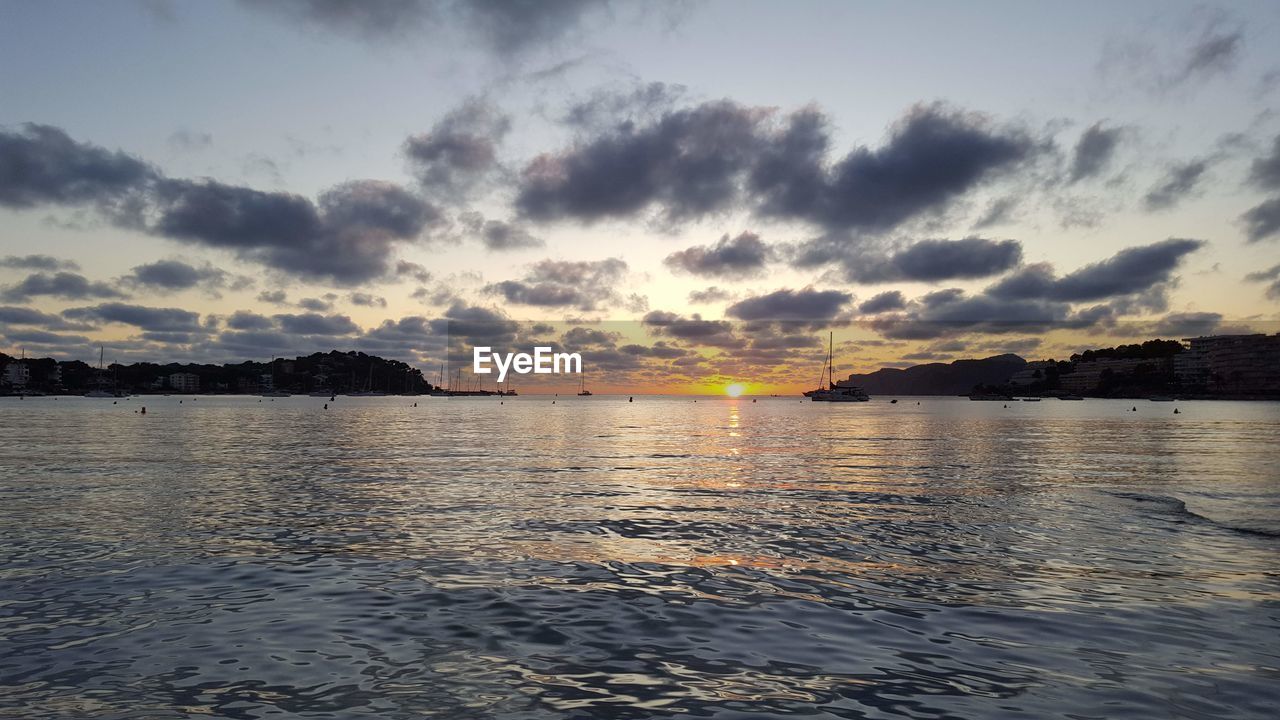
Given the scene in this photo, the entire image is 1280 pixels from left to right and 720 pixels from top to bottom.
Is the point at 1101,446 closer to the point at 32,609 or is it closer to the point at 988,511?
the point at 988,511

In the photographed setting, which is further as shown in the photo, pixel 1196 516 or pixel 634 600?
pixel 1196 516

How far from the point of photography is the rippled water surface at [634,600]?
10508 mm

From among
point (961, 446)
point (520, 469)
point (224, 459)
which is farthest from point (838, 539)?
point (961, 446)

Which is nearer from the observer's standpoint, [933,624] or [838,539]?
[933,624]

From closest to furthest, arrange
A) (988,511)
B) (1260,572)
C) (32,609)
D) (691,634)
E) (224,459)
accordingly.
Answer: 1. (691,634)
2. (32,609)
3. (1260,572)
4. (988,511)
5. (224,459)

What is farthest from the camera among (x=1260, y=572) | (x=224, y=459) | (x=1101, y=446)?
(x=1101, y=446)

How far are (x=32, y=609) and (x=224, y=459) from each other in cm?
3981

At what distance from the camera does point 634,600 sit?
52.0 feet

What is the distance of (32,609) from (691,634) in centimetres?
1348

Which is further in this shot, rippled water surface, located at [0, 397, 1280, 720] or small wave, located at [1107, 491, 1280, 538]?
small wave, located at [1107, 491, 1280, 538]

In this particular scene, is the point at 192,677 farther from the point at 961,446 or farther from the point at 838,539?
the point at 961,446

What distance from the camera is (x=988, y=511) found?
1150 inches

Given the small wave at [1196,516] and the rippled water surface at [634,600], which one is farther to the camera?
the small wave at [1196,516]

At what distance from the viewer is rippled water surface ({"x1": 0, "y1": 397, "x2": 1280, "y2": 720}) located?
414 inches
